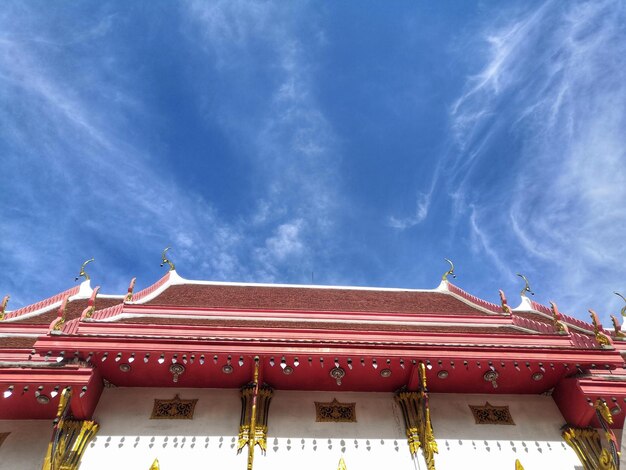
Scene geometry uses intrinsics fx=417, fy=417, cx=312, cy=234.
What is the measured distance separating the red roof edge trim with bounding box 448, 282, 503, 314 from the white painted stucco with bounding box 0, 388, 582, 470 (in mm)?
3996

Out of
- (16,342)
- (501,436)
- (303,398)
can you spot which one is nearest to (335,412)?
(303,398)

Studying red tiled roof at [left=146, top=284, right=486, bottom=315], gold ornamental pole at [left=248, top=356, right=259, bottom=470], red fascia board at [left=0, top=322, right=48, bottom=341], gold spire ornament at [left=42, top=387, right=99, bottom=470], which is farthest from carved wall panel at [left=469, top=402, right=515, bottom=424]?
red fascia board at [left=0, top=322, right=48, bottom=341]

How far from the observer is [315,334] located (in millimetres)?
8000

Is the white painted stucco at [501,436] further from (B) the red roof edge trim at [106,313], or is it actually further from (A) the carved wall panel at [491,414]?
(B) the red roof edge trim at [106,313]

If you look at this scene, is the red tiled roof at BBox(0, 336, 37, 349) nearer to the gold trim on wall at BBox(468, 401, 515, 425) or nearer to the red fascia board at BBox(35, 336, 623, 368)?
the red fascia board at BBox(35, 336, 623, 368)

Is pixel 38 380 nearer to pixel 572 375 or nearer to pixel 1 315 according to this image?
pixel 1 315

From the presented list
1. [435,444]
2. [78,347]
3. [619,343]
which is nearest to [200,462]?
[78,347]

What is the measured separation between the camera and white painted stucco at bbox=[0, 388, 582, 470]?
713cm

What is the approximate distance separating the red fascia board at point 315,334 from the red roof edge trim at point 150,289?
3.56 metres

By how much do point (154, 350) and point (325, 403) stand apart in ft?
11.1

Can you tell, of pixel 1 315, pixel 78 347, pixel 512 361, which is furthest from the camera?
pixel 1 315

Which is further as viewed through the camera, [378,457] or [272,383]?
[272,383]

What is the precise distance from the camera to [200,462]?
280 inches

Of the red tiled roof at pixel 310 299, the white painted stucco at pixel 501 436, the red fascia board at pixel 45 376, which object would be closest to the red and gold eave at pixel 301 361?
the red fascia board at pixel 45 376
